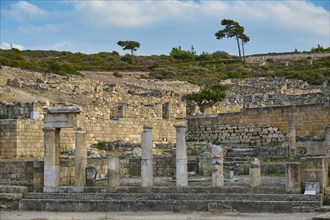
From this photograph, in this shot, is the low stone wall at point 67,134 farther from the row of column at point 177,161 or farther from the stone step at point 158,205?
the stone step at point 158,205

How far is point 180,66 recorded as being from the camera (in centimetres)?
9088

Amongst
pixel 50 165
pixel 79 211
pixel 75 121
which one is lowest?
pixel 79 211

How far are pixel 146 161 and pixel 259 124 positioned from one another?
12.1 meters

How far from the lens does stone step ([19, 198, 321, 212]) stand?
14722mm

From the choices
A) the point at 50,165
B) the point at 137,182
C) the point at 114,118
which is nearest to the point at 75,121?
the point at 50,165

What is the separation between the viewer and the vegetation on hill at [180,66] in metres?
65.7

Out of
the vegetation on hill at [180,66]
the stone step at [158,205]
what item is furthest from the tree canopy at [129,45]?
the stone step at [158,205]

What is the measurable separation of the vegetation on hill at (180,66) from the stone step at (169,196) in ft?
117

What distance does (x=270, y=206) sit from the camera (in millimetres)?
14805

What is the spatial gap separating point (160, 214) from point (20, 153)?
9.76 metres

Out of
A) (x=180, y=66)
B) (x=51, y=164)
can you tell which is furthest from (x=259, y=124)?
(x=180, y=66)

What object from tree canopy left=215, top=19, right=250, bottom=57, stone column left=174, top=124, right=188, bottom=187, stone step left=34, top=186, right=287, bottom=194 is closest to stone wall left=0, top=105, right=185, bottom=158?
stone step left=34, top=186, right=287, bottom=194

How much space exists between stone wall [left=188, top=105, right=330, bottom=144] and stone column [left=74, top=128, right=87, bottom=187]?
12.0 metres

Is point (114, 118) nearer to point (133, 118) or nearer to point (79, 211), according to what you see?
point (133, 118)
